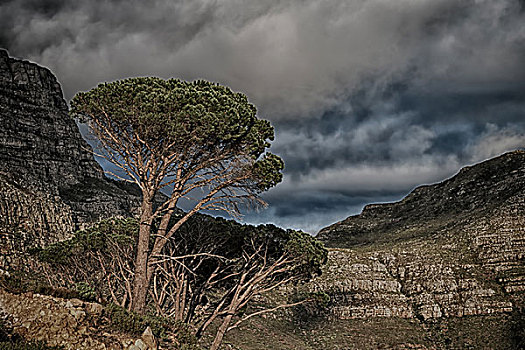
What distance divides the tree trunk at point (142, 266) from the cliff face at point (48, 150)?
190 feet

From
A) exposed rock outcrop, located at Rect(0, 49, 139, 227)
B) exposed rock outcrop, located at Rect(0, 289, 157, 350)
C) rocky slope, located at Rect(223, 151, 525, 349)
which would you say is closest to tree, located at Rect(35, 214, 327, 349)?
exposed rock outcrop, located at Rect(0, 289, 157, 350)

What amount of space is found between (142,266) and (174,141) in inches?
207

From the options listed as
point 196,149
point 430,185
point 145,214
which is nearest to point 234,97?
point 196,149

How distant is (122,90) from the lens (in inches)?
640

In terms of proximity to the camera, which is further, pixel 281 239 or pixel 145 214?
pixel 281 239

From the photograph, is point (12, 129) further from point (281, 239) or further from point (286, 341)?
point (281, 239)

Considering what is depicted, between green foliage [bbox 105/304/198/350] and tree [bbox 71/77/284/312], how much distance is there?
143cm

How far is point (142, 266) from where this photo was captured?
612 inches

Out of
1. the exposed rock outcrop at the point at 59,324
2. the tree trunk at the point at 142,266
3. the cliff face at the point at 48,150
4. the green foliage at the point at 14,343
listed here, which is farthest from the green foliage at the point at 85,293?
the cliff face at the point at 48,150

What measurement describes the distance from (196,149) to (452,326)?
37376 millimetres

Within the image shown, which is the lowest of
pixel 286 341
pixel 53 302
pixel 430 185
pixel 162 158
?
pixel 286 341

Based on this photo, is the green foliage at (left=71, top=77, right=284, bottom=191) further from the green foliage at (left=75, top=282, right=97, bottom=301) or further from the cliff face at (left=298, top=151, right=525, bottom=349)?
the cliff face at (left=298, top=151, right=525, bottom=349)

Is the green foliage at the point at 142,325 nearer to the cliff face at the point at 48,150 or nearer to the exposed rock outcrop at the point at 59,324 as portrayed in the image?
the exposed rock outcrop at the point at 59,324

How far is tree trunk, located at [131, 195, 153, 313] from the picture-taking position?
1495cm
